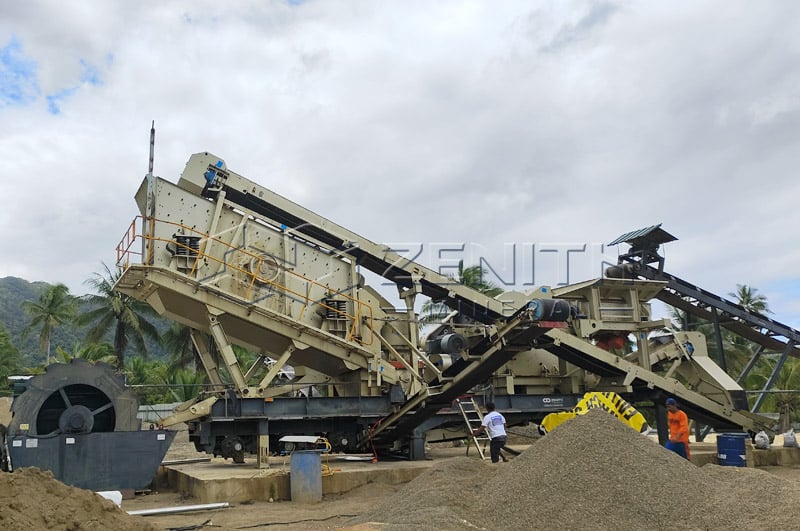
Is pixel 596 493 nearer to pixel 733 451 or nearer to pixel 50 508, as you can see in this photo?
pixel 50 508

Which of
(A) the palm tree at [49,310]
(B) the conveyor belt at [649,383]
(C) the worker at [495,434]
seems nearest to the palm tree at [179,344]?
(A) the palm tree at [49,310]

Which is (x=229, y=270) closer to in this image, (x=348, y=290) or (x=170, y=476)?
(x=348, y=290)

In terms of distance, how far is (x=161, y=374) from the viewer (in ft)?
114

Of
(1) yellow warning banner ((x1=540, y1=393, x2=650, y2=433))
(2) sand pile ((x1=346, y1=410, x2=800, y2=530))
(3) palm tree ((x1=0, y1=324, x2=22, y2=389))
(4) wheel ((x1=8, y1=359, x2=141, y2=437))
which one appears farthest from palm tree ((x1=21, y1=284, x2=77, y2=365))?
(2) sand pile ((x1=346, y1=410, x2=800, y2=530))

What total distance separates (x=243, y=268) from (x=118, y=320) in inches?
1014

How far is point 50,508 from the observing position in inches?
237

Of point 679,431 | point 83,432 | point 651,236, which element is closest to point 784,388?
point 651,236

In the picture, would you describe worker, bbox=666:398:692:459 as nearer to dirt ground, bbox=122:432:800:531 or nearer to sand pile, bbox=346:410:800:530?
dirt ground, bbox=122:432:800:531

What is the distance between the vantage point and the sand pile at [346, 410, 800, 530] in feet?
21.2

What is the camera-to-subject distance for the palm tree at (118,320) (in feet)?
112

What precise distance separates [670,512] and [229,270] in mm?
8350

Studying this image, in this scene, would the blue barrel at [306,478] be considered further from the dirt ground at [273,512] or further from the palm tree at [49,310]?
the palm tree at [49,310]

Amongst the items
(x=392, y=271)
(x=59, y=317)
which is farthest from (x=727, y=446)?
(x=59, y=317)

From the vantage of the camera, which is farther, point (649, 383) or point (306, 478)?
point (649, 383)
